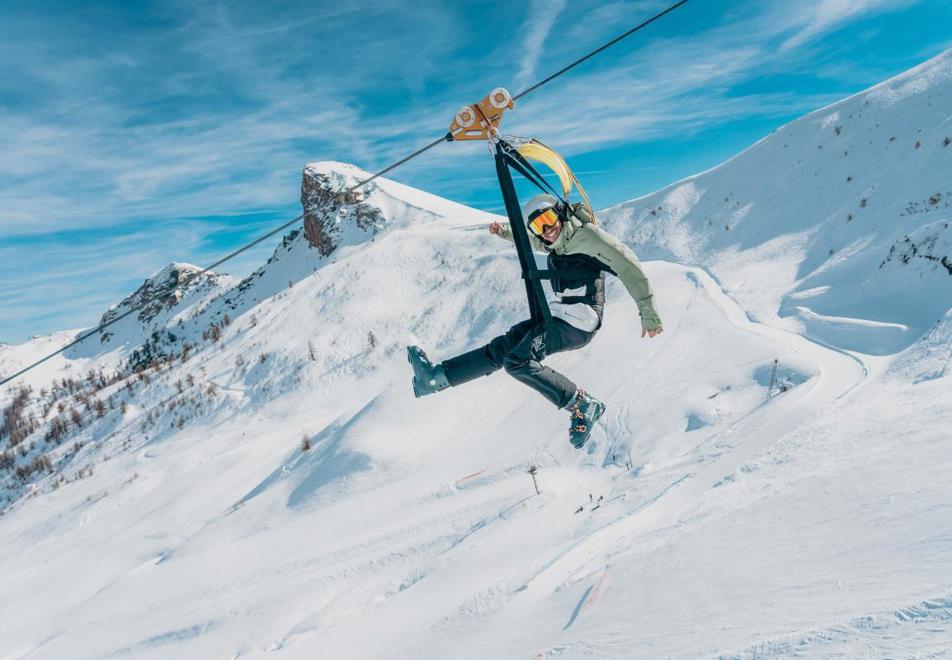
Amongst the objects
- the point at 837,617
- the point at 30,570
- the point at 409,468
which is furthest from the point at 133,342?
the point at 837,617

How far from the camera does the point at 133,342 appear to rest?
136125mm

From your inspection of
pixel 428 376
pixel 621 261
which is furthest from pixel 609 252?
pixel 428 376

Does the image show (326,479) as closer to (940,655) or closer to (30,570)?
(30,570)

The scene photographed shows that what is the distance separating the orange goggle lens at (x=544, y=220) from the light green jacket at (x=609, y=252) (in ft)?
0.41

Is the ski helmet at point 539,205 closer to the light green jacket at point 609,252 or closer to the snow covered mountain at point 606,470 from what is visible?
the light green jacket at point 609,252

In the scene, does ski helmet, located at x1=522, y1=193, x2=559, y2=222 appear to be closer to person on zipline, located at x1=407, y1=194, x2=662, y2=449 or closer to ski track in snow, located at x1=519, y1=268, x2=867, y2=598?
person on zipline, located at x1=407, y1=194, x2=662, y2=449

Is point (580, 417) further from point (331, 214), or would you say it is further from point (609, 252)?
point (331, 214)

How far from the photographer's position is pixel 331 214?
2485 inches

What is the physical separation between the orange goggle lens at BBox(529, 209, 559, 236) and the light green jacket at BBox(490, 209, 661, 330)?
12cm

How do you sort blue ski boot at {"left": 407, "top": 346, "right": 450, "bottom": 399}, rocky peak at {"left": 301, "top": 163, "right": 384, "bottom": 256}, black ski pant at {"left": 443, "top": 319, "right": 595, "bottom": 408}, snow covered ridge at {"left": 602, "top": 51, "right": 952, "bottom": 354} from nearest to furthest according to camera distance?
black ski pant at {"left": 443, "top": 319, "right": 595, "bottom": 408}
blue ski boot at {"left": 407, "top": 346, "right": 450, "bottom": 399}
snow covered ridge at {"left": 602, "top": 51, "right": 952, "bottom": 354}
rocky peak at {"left": 301, "top": 163, "right": 384, "bottom": 256}

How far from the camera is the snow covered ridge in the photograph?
12211 mm

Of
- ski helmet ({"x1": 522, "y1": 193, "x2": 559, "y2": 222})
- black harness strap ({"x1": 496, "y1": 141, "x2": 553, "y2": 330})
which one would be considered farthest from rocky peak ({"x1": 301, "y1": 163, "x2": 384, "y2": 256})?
ski helmet ({"x1": 522, "y1": 193, "x2": 559, "y2": 222})

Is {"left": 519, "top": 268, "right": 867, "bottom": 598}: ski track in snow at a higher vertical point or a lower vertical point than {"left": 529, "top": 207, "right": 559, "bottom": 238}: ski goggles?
lower

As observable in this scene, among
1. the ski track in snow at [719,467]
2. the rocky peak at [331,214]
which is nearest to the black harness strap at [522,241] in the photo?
the ski track in snow at [719,467]
